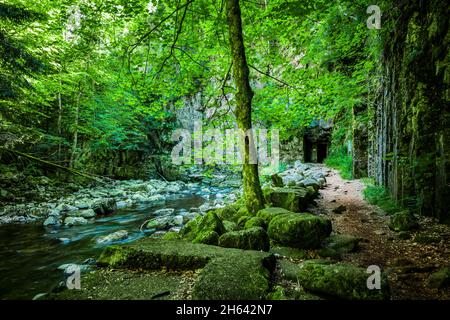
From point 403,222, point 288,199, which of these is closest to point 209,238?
point 288,199

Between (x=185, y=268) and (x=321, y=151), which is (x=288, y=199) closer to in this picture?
(x=185, y=268)

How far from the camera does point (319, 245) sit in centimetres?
365

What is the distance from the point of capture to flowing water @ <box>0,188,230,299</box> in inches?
150

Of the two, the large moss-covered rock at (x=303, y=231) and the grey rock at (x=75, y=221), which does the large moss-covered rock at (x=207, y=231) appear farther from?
the grey rock at (x=75, y=221)

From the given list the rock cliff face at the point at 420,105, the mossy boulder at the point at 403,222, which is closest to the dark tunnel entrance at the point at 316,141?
the rock cliff face at the point at 420,105

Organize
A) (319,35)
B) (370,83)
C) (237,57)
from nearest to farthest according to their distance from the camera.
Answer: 1. (237,57)
2. (319,35)
3. (370,83)

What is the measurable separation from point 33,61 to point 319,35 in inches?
397

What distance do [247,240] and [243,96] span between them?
9.54 feet

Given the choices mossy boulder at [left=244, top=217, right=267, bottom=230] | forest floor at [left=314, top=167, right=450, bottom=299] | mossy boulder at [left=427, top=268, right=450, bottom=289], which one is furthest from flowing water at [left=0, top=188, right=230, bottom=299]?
mossy boulder at [left=427, top=268, right=450, bottom=289]

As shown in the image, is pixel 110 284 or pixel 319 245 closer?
pixel 110 284

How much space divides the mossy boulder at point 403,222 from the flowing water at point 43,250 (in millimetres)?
5867

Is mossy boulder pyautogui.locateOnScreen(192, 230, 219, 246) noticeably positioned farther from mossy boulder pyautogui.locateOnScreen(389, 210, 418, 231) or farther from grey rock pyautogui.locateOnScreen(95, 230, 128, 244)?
grey rock pyautogui.locateOnScreen(95, 230, 128, 244)
